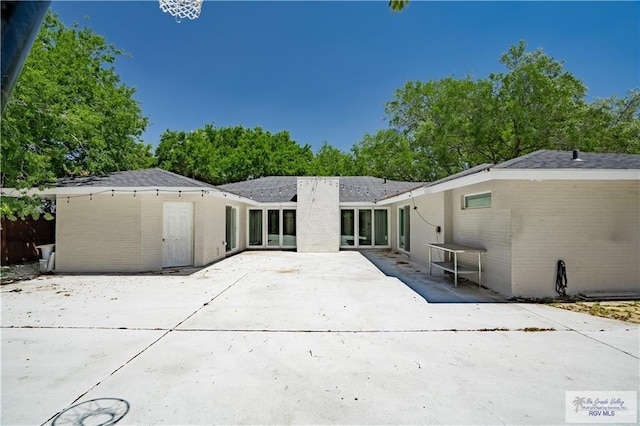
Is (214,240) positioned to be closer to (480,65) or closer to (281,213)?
(281,213)

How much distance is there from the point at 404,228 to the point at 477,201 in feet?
22.0

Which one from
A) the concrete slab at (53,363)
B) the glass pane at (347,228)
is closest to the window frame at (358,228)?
the glass pane at (347,228)

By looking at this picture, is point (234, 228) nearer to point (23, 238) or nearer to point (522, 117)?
point (23, 238)

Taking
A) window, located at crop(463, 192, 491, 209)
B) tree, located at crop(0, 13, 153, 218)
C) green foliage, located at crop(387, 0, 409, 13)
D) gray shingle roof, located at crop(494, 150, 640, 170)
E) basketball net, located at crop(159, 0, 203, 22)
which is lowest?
window, located at crop(463, 192, 491, 209)

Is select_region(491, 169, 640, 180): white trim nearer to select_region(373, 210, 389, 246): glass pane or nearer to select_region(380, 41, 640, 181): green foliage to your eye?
select_region(373, 210, 389, 246): glass pane

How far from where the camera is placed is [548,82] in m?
21.7

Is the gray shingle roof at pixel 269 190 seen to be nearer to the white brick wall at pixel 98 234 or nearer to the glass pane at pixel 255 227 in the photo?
the glass pane at pixel 255 227

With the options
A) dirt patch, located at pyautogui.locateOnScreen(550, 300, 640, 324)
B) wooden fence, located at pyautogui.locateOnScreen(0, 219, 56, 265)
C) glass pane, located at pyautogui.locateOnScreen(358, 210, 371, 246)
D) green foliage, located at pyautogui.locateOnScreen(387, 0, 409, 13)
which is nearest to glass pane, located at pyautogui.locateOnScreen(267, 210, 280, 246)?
glass pane, located at pyautogui.locateOnScreen(358, 210, 371, 246)

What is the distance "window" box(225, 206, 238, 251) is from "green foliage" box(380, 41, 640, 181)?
17265 millimetres

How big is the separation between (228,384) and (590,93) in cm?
3026

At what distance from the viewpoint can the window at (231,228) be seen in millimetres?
14461

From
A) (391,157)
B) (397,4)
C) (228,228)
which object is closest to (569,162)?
(397,4)

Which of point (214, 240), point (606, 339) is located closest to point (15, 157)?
point (214, 240)

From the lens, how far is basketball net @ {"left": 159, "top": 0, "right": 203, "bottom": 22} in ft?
11.1
